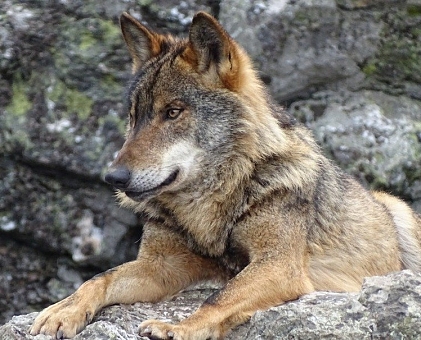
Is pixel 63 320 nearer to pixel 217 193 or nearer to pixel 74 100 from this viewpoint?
pixel 217 193

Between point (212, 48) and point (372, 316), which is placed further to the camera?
point (212, 48)

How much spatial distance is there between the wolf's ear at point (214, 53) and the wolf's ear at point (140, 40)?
0.58 m

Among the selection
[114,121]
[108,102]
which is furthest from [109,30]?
[114,121]

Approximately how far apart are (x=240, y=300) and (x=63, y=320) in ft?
3.80

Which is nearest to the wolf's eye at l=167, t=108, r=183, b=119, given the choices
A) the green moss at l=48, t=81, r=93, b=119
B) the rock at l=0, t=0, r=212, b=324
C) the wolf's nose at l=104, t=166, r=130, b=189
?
the wolf's nose at l=104, t=166, r=130, b=189

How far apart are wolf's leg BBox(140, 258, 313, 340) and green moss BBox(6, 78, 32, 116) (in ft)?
13.1

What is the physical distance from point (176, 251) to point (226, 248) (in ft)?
1.34

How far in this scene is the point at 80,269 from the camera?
8391 mm

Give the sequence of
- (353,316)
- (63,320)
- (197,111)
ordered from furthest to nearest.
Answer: (197,111) < (63,320) < (353,316)

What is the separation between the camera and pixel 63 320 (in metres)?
5.07

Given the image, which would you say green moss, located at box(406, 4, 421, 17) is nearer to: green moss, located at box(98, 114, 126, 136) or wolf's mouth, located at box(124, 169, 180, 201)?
green moss, located at box(98, 114, 126, 136)

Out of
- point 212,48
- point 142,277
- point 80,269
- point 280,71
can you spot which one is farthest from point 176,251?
point 280,71

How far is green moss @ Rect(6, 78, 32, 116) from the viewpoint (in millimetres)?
8361

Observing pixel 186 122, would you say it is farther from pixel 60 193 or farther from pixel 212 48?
pixel 60 193
